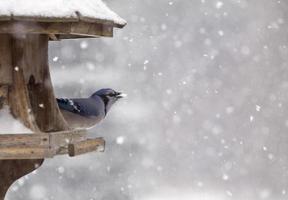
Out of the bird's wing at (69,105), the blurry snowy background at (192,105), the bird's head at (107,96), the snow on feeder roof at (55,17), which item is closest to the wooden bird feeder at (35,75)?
the snow on feeder roof at (55,17)

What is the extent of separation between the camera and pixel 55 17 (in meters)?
3.96

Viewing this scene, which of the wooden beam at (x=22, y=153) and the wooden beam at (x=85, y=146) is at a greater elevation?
the wooden beam at (x=22, y=153)

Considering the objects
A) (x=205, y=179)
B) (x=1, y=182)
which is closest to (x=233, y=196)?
(x=205, y=179)

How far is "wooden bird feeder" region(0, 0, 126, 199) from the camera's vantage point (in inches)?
156

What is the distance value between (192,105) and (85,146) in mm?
13144

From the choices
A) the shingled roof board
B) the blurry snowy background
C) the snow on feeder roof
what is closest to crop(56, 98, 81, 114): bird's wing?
the snow on feeder roof

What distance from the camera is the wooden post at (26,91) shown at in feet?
14.2

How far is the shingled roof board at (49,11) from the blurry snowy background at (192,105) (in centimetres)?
1038

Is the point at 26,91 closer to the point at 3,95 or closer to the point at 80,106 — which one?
the point at 3,95

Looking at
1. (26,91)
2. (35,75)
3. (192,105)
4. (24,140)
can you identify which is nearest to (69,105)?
(35,75)

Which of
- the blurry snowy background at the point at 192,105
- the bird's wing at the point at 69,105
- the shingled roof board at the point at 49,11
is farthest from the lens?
the blurry snowy background at the point at 192,105

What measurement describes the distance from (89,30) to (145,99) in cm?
1209

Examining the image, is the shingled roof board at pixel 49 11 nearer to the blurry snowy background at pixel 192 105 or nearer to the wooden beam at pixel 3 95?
the wooden beam at pixel 3 95

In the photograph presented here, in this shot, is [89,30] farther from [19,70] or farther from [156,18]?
[156,18]
